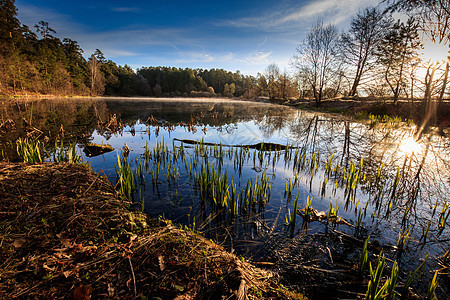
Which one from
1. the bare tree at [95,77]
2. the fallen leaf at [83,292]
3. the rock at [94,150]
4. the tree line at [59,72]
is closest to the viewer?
the fallen leaf at [83,292]

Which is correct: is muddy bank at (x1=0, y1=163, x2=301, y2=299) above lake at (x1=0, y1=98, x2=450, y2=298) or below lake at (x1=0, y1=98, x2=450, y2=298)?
above

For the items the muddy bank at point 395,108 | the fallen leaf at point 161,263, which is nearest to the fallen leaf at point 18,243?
the fallen leaf at point 161,263

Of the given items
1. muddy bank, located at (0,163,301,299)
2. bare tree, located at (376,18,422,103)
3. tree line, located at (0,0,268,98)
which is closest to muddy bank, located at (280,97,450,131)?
bare tree, located at (376,18,422,103)

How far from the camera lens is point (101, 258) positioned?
1990 millimetres

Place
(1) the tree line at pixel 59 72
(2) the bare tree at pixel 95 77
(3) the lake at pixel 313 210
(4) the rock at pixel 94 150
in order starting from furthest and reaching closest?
(2) the bare tree at pixel 95 77 → (1) the tree line at pixel 59 72 → (4) the rock at pixel 94 150 → (3) the lake at pixel 313 210

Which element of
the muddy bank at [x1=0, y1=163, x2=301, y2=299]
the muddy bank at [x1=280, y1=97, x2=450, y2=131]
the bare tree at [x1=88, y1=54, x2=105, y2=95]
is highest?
the bare tree at [x1=88, y1=54, x2=105, y2=95]

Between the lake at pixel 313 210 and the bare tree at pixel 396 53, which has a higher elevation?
the bare tree at pixel 396 53

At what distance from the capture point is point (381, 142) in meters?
9.86

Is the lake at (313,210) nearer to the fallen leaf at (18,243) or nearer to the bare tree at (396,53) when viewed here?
the fallen leaf at (18,243)

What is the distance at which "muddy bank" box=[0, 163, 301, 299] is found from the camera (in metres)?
1.65

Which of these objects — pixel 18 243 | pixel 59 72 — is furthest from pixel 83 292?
pixel 59 72

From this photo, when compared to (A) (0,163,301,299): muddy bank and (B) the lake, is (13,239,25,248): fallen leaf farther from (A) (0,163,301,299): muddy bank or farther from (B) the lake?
(B) the lake

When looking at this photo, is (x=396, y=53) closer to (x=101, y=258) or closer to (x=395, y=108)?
(x=395, y=108)

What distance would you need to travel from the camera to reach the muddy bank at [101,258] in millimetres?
1646
